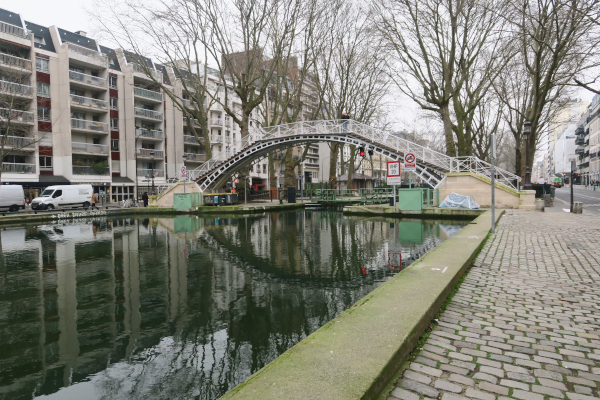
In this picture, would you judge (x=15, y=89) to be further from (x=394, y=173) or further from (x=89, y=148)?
(x=394, y=173)

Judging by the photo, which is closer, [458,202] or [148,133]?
[458,202]

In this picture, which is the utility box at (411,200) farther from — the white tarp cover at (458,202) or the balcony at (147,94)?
the balcony at (147,94)

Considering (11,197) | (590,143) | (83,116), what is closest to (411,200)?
(11,197)

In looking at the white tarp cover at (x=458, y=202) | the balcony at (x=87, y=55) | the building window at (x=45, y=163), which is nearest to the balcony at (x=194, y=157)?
the balcony at (x=87, y=55)

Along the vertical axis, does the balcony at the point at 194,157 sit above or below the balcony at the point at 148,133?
below

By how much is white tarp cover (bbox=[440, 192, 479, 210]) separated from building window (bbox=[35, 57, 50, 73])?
3959cm

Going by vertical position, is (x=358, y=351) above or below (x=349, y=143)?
below

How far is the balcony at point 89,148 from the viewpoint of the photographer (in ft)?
132

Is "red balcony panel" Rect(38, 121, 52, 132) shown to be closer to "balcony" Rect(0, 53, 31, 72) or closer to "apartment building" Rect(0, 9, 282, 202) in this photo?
"apartment building" Rect(0, 9, 282, 202)

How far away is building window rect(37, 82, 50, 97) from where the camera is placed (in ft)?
123

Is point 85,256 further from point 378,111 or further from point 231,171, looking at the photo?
point 378,111

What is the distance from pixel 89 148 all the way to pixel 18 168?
24.0ft

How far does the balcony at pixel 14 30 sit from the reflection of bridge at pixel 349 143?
21.2m

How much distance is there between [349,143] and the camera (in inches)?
1098
